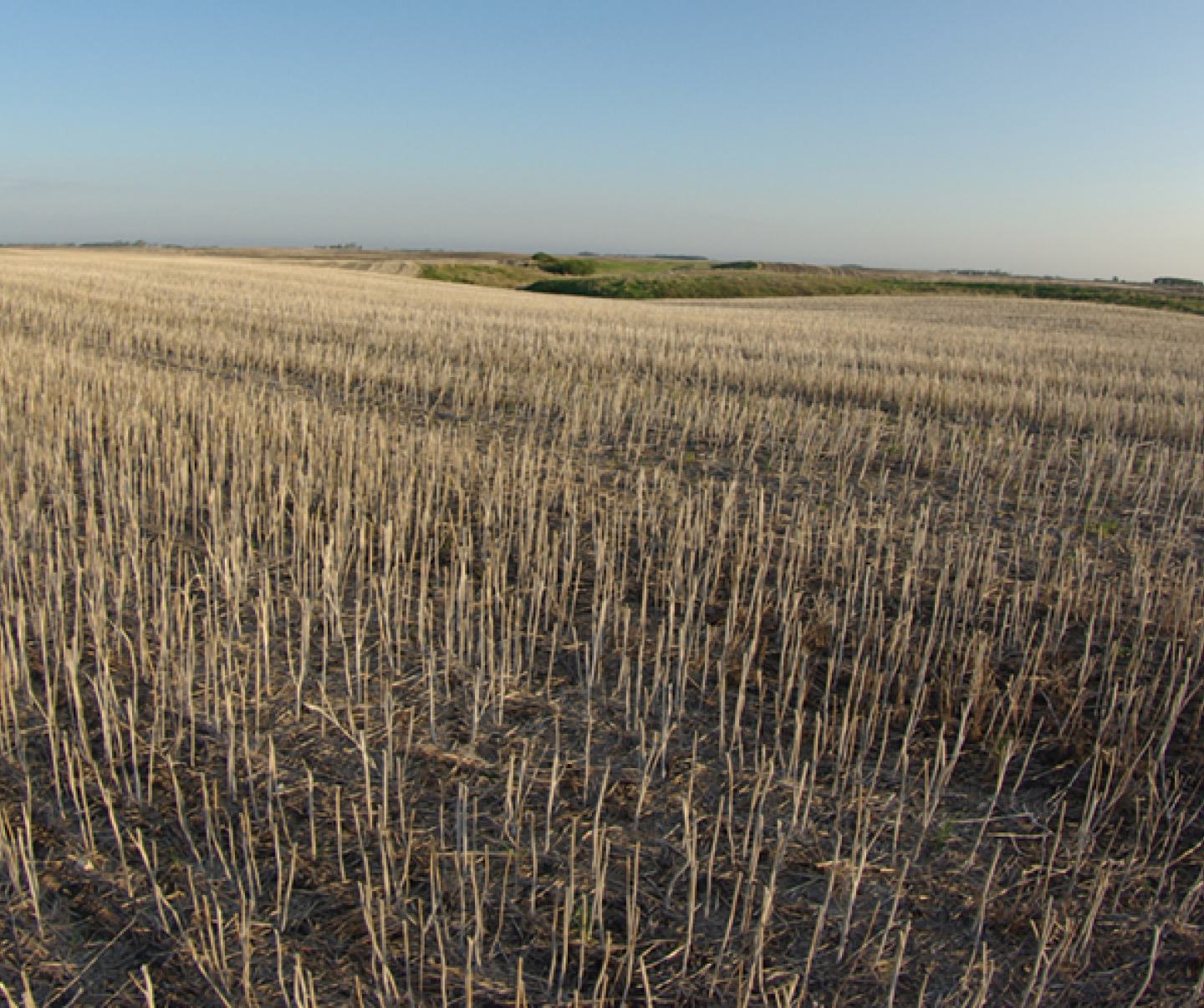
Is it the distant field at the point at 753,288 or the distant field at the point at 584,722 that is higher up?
the distant field at the point at 753,288

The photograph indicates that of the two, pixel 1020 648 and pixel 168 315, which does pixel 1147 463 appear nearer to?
pixel 1020 648

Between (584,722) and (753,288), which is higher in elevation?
(753,288)

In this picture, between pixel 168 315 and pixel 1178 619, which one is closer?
pixel 1178 619

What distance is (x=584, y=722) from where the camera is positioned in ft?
10.1

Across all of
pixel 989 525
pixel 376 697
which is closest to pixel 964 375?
pixel 989 525

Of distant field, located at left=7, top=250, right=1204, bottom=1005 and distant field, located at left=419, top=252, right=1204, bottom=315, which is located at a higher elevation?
distant field, located at left=419, top=252, right=1204, bottom=315

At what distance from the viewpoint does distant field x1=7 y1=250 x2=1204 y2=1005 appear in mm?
2086

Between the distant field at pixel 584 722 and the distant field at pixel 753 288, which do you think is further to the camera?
the distant field at pixel 753 288

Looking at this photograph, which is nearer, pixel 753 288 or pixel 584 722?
pixel 584 722

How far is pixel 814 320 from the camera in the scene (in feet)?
78.1

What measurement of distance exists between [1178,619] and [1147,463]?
3780 millimetres

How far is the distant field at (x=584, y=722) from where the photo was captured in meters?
2.09

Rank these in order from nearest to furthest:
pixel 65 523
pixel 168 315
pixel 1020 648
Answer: pixel 1020 648 → pixel 65 523 → pixel 168 315

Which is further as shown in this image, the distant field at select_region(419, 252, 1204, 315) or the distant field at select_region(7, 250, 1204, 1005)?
the distant field at select_region(419, 252, 1204, 315)
